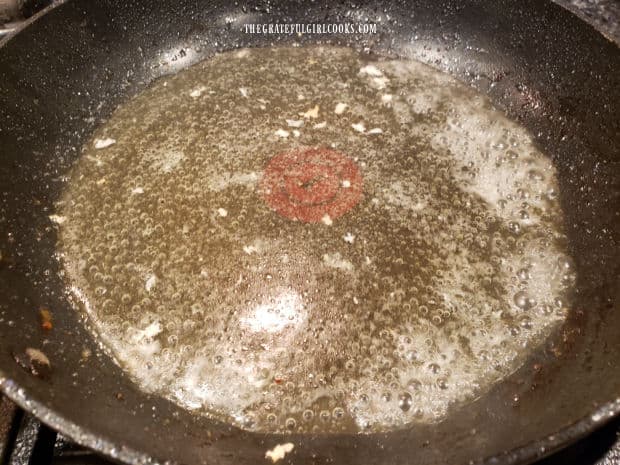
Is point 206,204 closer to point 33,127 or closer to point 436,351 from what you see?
point 33,127

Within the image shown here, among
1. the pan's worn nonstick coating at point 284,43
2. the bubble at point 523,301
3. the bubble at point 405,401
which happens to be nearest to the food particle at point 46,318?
the pan's worn nonstick coating at point 284,43

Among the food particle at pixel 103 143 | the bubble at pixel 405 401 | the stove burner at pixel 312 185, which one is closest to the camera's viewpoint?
the bubble at pixel 405 401

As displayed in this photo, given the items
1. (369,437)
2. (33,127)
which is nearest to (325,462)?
(369,437)

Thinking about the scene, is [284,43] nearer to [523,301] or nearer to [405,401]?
[523,301]

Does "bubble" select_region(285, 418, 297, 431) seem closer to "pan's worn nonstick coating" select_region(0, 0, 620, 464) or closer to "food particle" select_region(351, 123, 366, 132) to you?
"pan's worn nonstick coating" select_region(0, 0, 620, 464)

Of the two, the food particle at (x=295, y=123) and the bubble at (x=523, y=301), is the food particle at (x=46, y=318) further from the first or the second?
the bubble at (x=523, y=301)

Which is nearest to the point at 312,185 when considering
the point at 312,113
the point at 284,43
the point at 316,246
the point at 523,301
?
the point at 316,246
